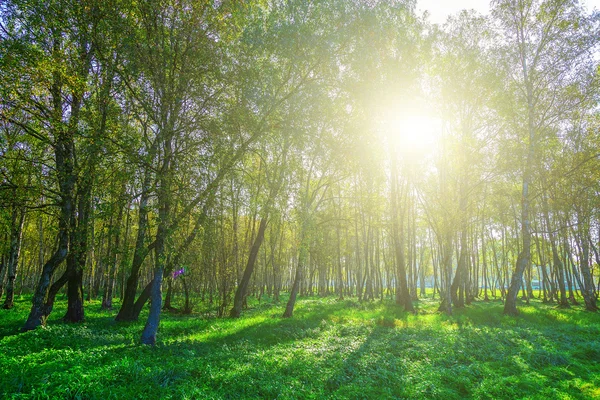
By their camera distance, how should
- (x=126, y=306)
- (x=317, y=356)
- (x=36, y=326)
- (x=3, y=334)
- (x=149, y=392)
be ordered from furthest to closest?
(x=126, y=306) → (x=36, y=326) → (x=3, y=334) → (x=317, y=356) → (x=149, y=392)

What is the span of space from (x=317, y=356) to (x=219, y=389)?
458 cm

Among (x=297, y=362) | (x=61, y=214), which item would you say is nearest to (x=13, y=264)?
(x=61, y=214)

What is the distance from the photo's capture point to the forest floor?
295 inches

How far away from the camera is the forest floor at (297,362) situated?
750 cm

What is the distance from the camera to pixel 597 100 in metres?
22.3

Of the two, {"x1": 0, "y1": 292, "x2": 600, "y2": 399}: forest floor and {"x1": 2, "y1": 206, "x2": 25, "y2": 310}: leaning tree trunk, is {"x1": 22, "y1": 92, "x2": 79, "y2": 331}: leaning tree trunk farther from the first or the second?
{"x1": 2, "y1": 206, "x2": 25, "y2": 310}: leaning tree trunk

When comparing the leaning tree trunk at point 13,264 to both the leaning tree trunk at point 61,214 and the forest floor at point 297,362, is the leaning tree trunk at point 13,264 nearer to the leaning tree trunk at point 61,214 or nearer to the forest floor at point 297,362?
the forest floor at point 297,362

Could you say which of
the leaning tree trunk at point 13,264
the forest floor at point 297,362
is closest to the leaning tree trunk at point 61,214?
the forest floor at point 297,362

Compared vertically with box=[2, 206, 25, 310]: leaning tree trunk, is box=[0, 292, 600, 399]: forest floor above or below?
below

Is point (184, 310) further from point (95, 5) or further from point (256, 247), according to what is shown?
point (95, 5)

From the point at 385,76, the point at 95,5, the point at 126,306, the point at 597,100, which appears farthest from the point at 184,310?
the point at 597,100

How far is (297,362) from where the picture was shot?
1045cm

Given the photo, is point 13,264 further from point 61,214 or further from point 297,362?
point 297,362

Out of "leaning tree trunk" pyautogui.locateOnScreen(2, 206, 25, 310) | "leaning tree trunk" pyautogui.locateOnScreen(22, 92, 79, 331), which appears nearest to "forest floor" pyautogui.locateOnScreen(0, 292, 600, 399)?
"leaning tree trunk" pyautogui.locateOnScreen(22, 92, 79, 331)
